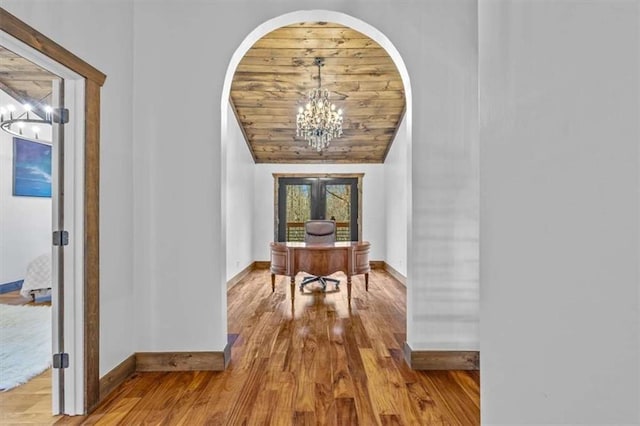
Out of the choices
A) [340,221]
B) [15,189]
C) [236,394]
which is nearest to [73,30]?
[236,394]

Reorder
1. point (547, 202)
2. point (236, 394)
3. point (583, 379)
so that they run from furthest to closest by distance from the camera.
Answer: point (236, 394), point (547, 202), point (583, 379)

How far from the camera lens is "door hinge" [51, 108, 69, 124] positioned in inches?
77.0

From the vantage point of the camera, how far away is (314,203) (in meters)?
7.52

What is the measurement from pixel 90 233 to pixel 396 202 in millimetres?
5130

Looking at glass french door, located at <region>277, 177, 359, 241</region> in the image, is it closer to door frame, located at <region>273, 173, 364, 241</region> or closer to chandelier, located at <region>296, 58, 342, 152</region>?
door frame, located at <region>273, 173, 364, 241</region>

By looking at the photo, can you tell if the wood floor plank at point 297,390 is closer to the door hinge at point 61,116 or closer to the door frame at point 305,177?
the door hinge at point 61,116

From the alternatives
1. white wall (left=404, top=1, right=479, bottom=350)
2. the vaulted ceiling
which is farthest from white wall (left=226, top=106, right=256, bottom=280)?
white wall (left=404, top=1, right=479, bottom=350)

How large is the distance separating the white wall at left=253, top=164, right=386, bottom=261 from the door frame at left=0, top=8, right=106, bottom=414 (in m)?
5.33

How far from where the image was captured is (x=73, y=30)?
1860mm

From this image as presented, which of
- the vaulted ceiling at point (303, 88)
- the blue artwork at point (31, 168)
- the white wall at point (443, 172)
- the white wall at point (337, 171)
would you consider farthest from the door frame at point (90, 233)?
the white wall at point (337, 171)

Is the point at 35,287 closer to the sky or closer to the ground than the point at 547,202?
closer to the ground

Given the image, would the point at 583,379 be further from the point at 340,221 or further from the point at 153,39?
the point at 340,221

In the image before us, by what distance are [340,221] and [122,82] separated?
5.65m

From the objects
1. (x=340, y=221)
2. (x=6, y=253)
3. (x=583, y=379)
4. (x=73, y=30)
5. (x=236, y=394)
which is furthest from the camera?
(x=340, y=221)
